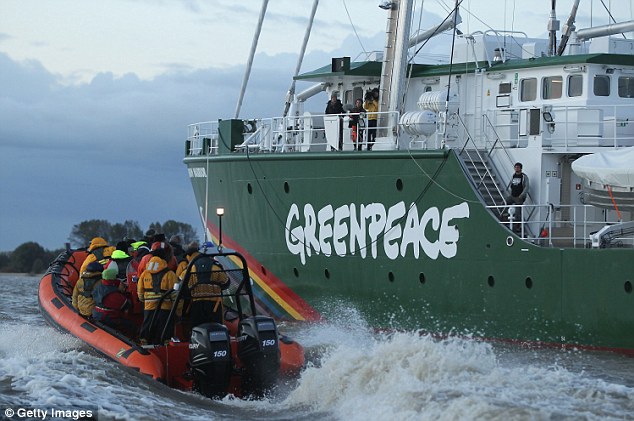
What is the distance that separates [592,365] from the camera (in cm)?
1565

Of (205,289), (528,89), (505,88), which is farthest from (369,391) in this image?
(505,88)

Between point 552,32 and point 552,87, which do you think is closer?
point 552,87

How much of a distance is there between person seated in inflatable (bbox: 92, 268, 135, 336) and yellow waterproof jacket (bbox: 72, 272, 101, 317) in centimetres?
38

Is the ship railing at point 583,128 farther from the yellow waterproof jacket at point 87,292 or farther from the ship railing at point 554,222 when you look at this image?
the yellow waterproof jacket at point 87,292

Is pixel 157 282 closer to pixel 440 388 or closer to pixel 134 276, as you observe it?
pixel 134 276

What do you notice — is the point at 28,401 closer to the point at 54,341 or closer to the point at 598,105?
the point at 54,341

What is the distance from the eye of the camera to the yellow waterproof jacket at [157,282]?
1450cm

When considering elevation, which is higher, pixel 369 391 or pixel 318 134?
pixel 318 134

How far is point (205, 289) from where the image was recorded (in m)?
14.3

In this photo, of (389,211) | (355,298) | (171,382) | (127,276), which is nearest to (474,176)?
(389,211)

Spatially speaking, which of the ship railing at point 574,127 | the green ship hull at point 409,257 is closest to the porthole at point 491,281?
the green ship hull at point 409,257

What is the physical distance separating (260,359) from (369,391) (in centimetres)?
160

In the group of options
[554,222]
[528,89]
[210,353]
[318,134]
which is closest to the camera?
[210,353]

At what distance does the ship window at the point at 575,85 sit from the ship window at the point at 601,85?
24 centimetres
